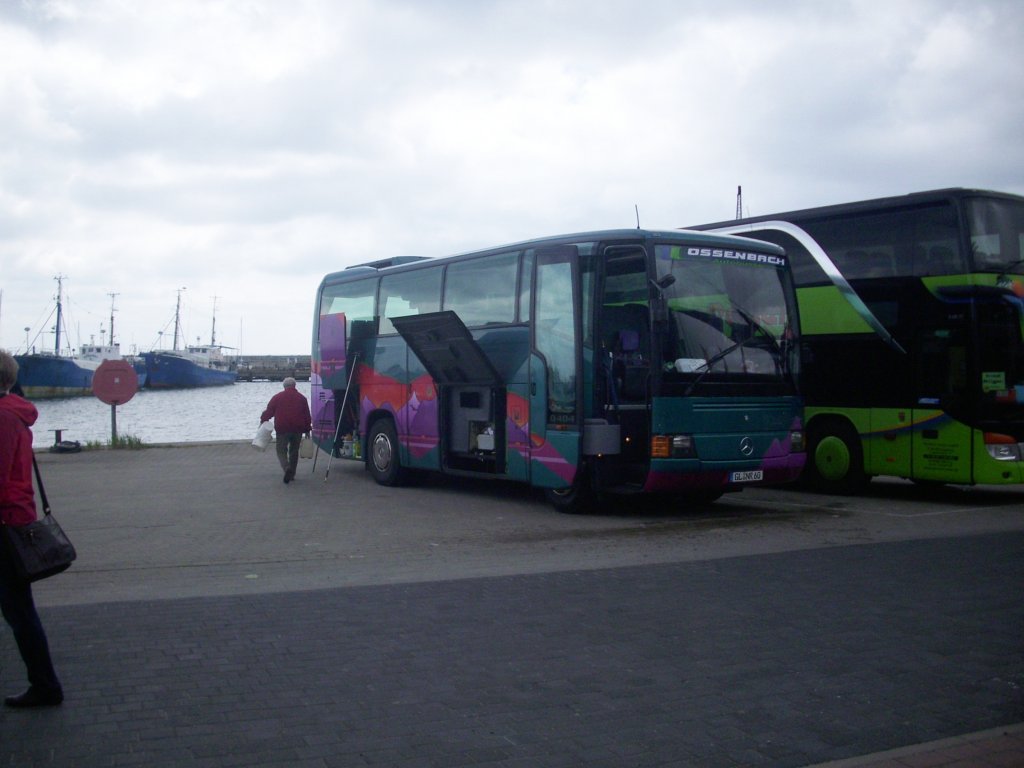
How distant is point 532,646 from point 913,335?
10031mm

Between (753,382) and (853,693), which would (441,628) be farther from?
(753,382)

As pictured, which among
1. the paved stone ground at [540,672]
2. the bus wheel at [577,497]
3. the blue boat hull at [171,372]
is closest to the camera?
the paved stone ground at [540,672]

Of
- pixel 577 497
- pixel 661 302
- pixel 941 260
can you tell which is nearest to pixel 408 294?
pixel 577 497

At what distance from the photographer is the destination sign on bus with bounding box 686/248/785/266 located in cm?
1341

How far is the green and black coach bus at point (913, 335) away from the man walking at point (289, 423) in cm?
822

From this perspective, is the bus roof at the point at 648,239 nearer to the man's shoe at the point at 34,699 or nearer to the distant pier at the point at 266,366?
the man's shoe at the point at 34,699

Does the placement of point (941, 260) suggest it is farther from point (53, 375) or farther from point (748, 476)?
point (53, 375)

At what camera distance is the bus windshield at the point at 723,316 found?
1307 centimetres

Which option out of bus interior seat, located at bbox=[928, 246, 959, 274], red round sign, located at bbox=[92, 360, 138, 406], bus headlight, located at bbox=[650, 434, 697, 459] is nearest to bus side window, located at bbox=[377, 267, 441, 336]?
bus headlight, located at bbox=[650, 434, 697, 459]

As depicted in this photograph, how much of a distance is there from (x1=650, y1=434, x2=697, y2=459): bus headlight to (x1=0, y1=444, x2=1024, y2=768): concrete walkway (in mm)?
861

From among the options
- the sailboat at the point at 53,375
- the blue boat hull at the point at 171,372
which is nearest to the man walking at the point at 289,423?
the sailboat at the point at 53,375

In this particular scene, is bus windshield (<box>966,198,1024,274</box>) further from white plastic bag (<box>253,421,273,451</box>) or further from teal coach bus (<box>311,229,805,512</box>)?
white plastic bag (<box>253,421,273,451</box>)

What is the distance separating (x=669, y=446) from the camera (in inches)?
508

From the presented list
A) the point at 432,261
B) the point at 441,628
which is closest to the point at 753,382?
the point at 432,261
